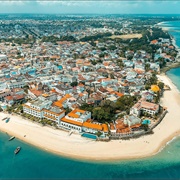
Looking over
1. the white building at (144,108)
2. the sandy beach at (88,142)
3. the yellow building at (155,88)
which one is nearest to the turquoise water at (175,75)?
the yellow building at (155,88)

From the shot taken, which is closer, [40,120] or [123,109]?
[40,120]

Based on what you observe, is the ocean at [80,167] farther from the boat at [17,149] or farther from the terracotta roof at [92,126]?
the terracotta roof at [92,126]

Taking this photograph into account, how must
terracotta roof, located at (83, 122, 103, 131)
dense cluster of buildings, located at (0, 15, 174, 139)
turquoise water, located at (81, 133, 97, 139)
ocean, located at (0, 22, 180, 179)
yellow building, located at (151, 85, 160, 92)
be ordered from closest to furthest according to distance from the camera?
1. ocean, located at (0, 22, 180, 179)
2. turquoise water, located at (81, 133, 97, 139)
3. terracotta roof, located at (83, 122, 103, 131)
4. dense cluster of buildings, located at (0, 15, 174, 139)
5. yellow building, located at (151, 85, 160, 92)

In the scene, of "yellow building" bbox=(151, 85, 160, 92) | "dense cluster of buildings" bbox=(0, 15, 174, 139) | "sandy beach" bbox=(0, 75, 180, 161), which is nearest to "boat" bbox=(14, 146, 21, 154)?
"sandy beach" bbox=(0, 75, 180, 161)

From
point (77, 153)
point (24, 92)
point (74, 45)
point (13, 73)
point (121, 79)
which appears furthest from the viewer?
point (74, 45)

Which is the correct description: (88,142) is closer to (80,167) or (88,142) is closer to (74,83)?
(80,167)

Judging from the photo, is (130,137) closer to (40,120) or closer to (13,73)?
(40,120)

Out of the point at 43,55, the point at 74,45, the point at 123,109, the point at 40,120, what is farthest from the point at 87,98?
the point at 74,45

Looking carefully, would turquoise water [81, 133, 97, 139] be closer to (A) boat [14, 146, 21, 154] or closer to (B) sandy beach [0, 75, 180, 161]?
(B) sandy beach [0, 75, 180, 161]
